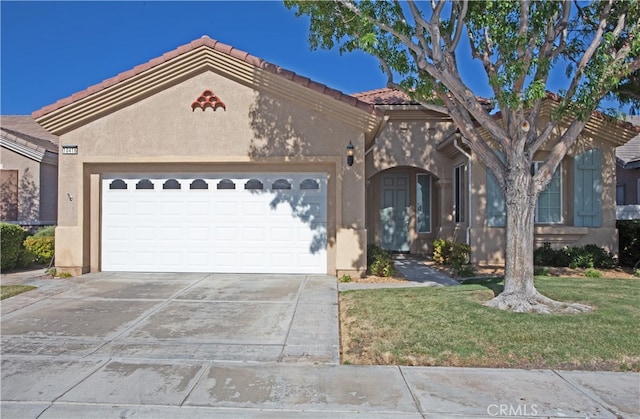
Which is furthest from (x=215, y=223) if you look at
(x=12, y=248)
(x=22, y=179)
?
(x=22, y=179)

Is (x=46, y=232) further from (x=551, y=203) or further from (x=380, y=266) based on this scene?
(x=551, y=203)

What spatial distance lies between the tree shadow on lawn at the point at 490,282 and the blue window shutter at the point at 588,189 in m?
4.02

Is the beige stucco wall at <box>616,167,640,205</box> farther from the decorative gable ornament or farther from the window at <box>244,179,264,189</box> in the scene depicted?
the decorative gable ornament

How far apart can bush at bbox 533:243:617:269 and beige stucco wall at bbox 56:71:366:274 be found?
5.17 metres

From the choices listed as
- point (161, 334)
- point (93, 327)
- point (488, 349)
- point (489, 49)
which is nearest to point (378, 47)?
point (489, 49)

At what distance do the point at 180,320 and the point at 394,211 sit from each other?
32.6ft

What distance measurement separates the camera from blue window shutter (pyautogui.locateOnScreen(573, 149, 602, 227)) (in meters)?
12.2

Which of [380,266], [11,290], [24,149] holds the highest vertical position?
[24,149]

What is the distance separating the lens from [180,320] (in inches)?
270

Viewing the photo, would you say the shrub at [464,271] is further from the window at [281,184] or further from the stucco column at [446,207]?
the window at [281,184]

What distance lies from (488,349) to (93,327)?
209 inches

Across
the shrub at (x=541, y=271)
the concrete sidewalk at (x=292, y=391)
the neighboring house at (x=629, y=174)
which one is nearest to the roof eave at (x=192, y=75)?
the shrub at (x=541, y=271)

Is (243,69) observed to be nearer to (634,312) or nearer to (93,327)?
(93,327)

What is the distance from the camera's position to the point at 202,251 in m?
10.7
